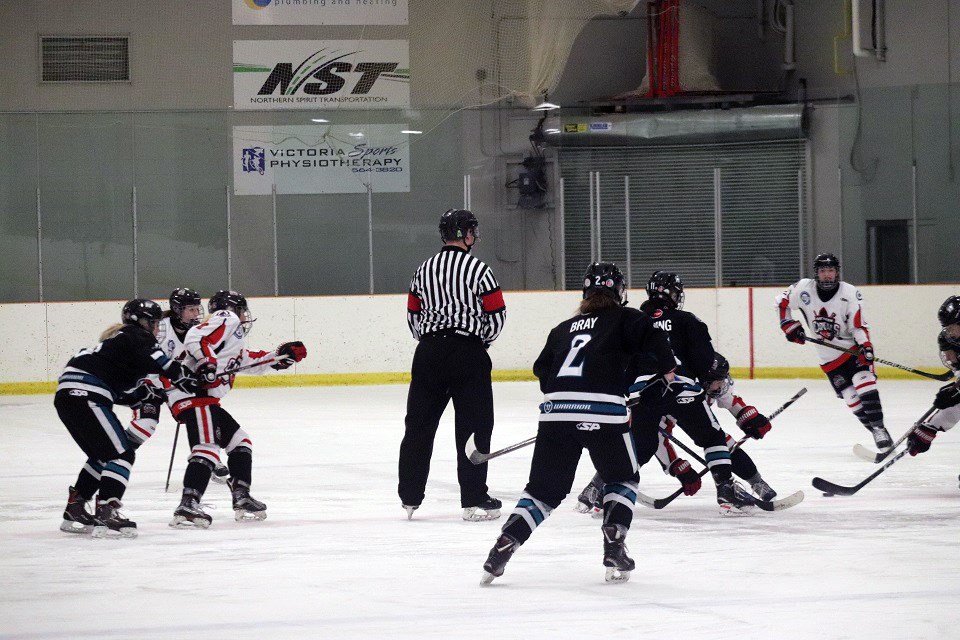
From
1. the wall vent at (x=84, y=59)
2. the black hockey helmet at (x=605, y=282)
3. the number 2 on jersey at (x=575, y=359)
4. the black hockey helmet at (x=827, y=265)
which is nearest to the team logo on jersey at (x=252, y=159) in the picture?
the wall vent at (x=84, y=59)

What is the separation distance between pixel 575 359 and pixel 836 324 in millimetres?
4091

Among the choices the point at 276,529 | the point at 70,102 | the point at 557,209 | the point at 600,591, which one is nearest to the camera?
the point at 600,591

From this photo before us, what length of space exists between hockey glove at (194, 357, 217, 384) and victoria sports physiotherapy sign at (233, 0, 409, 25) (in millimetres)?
10214

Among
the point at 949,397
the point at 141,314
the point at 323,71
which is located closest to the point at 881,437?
the point at 949,397

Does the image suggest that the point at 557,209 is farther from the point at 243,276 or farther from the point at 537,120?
the point at 243,276

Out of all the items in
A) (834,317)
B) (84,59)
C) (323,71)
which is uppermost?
(84,59)

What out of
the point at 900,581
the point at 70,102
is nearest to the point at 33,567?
the point at 900,581

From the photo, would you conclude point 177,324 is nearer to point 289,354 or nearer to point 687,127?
point 289,354

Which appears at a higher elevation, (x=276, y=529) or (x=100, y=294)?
(x=100, y=294)

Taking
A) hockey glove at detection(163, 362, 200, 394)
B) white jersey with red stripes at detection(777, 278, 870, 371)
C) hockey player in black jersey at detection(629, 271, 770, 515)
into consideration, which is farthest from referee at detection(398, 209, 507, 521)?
white jersey with red stripes at detection(777, 278, 870, 371)

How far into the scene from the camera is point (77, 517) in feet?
15.5

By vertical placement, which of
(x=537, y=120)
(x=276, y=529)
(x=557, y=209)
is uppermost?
(x=537, y=120)

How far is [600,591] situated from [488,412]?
1423 millimetres

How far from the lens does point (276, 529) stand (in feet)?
15.8
